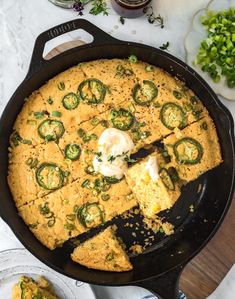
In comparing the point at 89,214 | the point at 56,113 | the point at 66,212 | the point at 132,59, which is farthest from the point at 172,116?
the point at 66,212

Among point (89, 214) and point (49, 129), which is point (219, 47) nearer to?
point (49, 129)

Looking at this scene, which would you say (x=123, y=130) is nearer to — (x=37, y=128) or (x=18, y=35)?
(x=37, y=128)

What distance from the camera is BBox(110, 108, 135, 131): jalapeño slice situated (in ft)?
14.4

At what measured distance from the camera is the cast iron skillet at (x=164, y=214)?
4.20 metres

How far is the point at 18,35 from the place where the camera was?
4664 millimetres

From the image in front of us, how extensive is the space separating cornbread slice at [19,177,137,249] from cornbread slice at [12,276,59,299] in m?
0.32

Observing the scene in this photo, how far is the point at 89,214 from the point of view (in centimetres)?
437

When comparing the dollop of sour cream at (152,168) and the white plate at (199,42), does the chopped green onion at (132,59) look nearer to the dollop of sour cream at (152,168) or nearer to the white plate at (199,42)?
the white plate at (199,42)

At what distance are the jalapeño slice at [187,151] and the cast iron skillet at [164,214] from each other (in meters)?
0.22

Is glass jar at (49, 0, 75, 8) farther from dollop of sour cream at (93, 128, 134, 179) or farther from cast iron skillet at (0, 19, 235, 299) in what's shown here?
dollop of sour cream at (93, 128, 134, 179)

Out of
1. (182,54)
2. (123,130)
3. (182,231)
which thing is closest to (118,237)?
(182,231)

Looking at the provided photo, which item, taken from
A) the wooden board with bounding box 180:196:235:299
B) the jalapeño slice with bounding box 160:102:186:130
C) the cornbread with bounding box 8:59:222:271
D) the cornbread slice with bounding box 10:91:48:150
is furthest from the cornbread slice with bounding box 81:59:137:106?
the wooden board with bounding box 180:196:235:299

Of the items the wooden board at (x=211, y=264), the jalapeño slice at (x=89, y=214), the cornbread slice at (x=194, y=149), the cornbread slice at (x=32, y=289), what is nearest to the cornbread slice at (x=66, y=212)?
the jalapeño slice at (x=89, y=214)

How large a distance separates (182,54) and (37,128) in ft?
4.56
